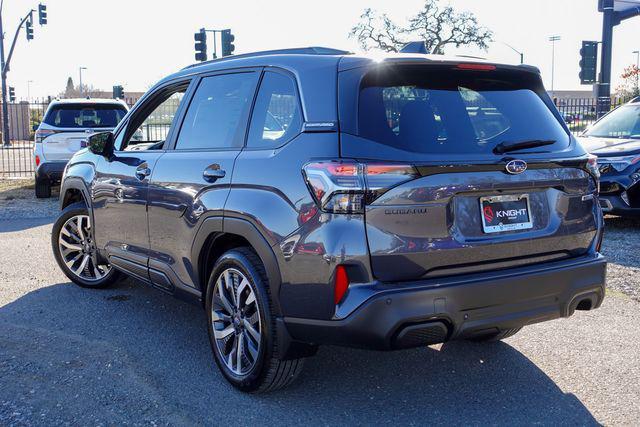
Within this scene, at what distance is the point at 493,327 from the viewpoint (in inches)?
134

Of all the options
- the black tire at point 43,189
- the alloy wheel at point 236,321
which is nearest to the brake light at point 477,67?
the alloy wheel at point 236,321

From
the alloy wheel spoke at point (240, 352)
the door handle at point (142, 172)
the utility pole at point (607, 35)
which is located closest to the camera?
the alloy wheel spoke at point (240, 352)

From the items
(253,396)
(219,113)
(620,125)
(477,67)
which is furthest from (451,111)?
(620,125)

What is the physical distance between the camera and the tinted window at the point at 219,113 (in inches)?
162

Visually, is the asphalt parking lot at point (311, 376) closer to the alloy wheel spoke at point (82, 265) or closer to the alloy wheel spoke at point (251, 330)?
the alloy wheel spoke at point (251, 330)

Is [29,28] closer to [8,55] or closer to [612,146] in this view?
[8,55]

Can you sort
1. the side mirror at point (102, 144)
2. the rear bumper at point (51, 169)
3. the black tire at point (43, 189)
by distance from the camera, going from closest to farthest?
1. the side mirror at point (102, 144)
2. the rear bumper at point (51, 169)
3. the black tire at point (43, 189)

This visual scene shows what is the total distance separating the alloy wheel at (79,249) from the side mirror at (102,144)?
0.88m

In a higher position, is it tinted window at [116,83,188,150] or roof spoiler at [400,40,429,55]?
roof spoiler at [400,40,429,55]

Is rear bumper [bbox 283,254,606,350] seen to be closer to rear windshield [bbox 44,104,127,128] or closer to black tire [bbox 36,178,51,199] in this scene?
rear windshield [bbox 44,104,127,128]

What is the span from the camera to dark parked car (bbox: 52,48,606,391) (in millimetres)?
3209

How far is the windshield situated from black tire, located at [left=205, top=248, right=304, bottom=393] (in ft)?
24.8

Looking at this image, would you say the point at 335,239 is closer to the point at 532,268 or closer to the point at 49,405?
the point at 532,268

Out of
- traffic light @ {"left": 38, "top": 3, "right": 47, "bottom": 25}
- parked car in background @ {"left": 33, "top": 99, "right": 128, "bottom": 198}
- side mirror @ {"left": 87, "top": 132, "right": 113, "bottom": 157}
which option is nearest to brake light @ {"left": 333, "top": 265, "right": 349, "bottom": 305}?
side mirror @ {"left": 87, "top": 132, "right": 113, "bottom": 157}
